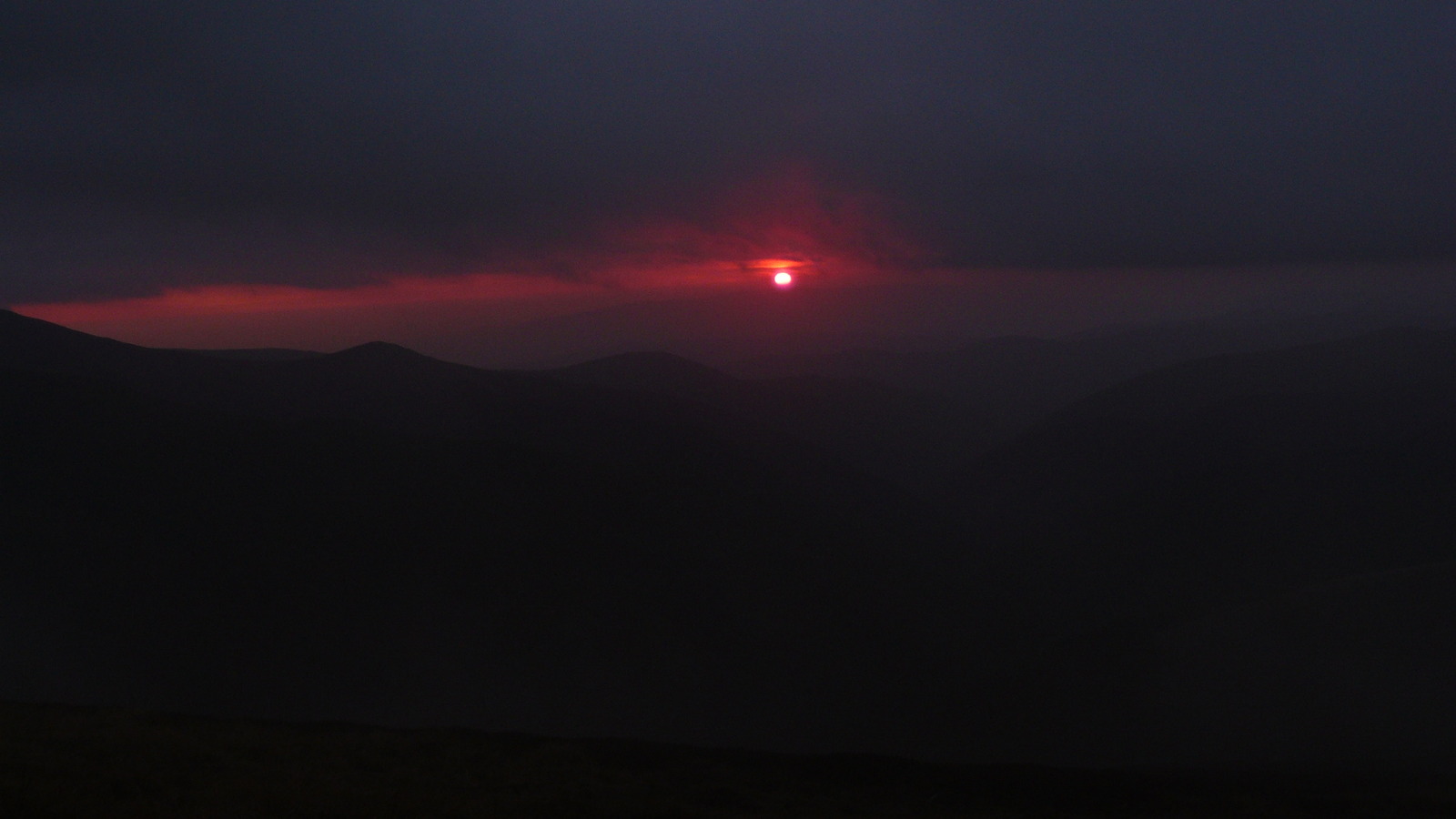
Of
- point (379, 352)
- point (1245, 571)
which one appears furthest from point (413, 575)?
point (1245, 571)

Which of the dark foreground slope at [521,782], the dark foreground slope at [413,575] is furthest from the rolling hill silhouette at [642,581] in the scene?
the dark foreground slope at [521,782]

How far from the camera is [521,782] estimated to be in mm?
27781

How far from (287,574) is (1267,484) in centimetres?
14654

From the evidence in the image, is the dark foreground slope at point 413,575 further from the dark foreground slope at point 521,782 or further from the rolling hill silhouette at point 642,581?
the dark foreground slope at point 521,782

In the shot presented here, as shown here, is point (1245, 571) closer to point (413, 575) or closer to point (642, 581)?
point (642, 581)

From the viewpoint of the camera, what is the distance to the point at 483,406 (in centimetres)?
13050

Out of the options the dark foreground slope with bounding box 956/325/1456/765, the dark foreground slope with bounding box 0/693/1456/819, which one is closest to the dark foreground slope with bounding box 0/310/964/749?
the dark foreground slope with bounding box 956/325/1456/765

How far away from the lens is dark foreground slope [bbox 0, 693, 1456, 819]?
21.1 meters

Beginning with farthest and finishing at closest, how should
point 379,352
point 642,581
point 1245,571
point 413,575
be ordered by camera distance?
point 379,352
point 1245,571
point 642,581
point 413,575

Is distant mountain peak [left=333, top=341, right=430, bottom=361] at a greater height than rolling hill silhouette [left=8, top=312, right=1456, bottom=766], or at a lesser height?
greater

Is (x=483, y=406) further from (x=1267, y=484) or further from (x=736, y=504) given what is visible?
(x=1267, y=484)

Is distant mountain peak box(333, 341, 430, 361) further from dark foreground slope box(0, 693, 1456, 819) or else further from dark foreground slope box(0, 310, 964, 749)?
dark foreground slope box(0, 693, 1456, 819)

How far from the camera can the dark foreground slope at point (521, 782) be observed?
21.1m

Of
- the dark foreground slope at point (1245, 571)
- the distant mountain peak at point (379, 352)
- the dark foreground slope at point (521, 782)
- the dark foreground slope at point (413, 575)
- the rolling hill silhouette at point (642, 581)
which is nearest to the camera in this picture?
the dark foreground slope at point (521, 782)
